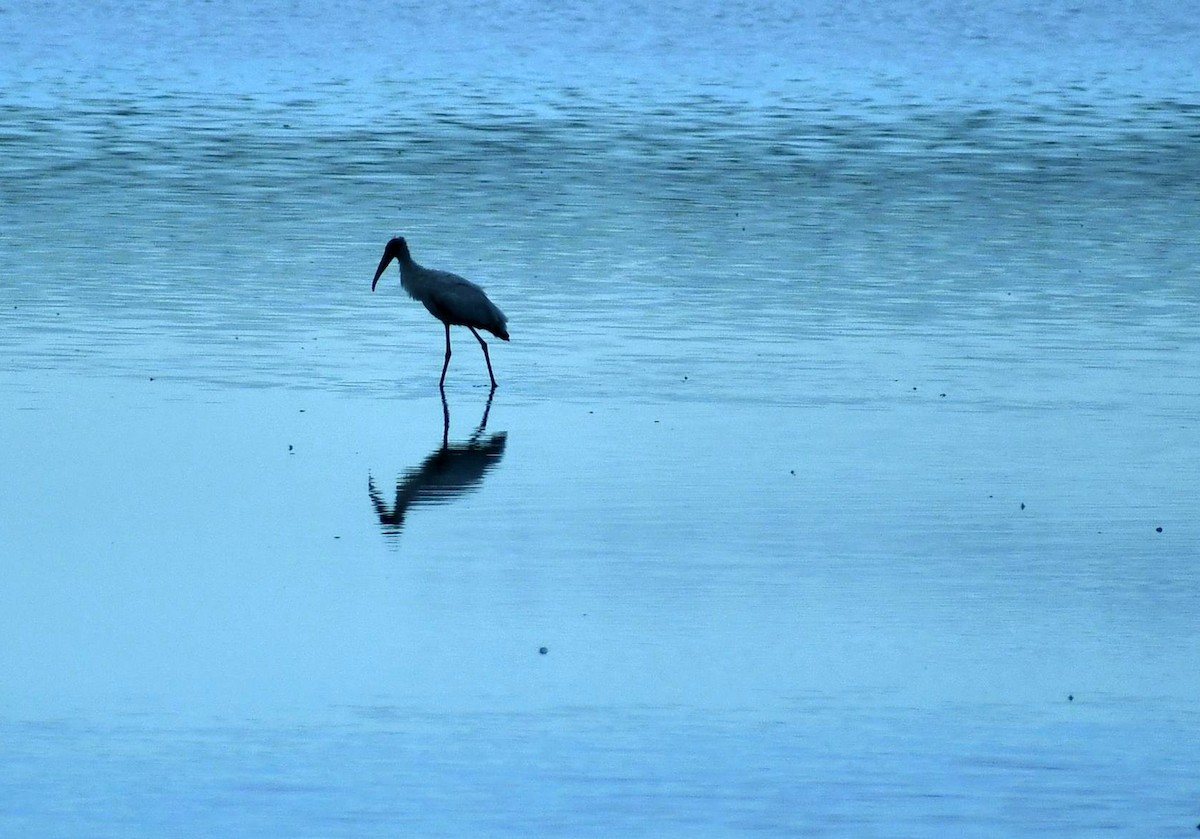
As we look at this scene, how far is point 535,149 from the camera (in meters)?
30.3

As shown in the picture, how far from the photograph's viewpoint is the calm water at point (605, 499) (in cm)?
823

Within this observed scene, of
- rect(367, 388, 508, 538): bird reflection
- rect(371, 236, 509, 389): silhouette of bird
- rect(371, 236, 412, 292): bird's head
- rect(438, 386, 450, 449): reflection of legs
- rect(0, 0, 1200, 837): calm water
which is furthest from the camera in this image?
rect(371, 236, 412, 292): bird's head

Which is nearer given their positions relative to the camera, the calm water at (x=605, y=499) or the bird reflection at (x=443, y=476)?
the calm water at (x=605, y=499)

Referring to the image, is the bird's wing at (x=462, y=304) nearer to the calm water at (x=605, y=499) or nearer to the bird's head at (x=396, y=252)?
the calm water at (x=605, y=499)

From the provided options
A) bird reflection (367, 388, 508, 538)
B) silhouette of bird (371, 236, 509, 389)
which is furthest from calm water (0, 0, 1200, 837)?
silhouette of bird (371, 236, 509, 389)

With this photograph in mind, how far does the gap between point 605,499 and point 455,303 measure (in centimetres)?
432

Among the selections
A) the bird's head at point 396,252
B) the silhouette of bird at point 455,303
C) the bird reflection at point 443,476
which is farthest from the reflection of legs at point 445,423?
the bird's head at point 396,252

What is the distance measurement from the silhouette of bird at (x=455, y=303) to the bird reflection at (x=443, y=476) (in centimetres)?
198

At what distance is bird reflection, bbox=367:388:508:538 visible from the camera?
11961 millimetres

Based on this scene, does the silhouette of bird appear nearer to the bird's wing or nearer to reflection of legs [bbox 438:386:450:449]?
the bird's wing

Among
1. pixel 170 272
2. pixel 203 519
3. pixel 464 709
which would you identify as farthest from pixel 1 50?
pixel 464 709

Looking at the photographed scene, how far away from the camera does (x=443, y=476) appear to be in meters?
12.8

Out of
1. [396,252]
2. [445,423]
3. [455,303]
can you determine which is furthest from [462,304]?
[445,423]

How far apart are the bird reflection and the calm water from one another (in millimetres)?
35
